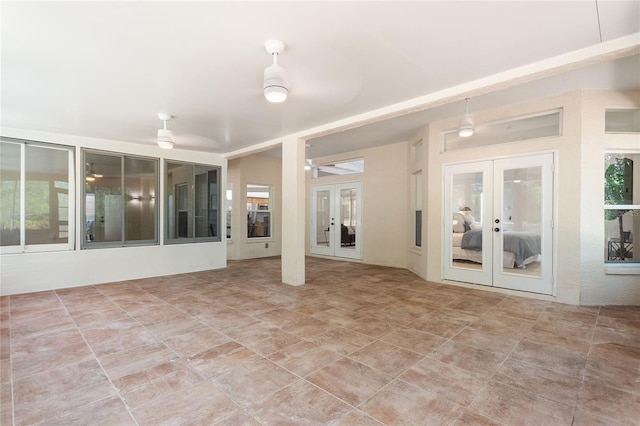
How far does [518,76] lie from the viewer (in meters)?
2.86

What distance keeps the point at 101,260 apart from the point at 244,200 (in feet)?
11.8

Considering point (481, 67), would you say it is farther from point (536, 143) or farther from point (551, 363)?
point (551, 363)

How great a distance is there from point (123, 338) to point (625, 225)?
6583 mm

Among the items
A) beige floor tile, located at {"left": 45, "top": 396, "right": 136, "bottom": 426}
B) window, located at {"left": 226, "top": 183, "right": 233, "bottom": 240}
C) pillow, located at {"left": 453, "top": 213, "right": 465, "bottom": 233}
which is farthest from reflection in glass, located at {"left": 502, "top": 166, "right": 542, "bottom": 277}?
window, located at {"left": 226, "top": 183, "right": 233, "bottom": 240}

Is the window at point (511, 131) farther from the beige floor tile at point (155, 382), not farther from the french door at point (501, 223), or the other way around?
the beige floor tile at point (155, 382)

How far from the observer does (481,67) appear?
2.85 metres

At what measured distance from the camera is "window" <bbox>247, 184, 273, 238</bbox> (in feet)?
28.1

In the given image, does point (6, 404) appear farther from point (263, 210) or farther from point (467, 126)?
point (263, 210)

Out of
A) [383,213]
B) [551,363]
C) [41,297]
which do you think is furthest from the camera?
[383,213]

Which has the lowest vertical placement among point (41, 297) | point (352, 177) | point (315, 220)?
point (41, 297)

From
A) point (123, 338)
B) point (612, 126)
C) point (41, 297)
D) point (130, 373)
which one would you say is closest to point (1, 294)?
point (41, 297)

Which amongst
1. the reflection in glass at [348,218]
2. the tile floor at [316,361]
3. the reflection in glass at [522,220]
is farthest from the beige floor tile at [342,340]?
the reflection in glass at [348,218]

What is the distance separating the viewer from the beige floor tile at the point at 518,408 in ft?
5.99

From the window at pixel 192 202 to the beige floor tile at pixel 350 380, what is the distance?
5.12 m
